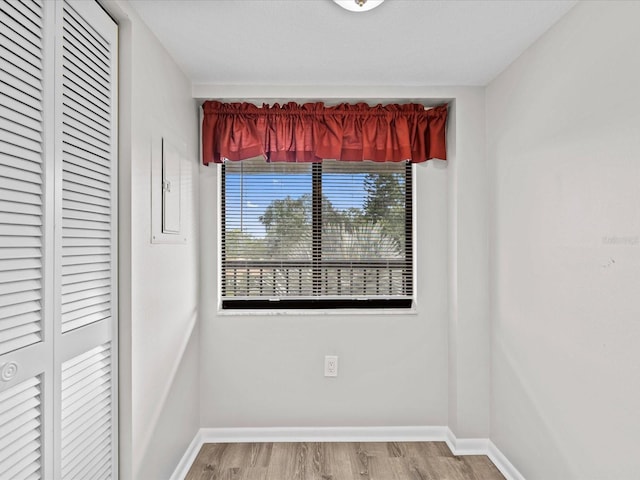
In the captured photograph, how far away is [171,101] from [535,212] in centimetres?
210

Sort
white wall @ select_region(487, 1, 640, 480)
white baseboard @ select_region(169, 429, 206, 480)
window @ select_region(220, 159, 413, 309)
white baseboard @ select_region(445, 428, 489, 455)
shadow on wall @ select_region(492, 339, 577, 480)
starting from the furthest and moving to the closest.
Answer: window @ select_region(220, 159, 413, 309) → white baseboard @ select_region(445, 428, 489, 455) → white baseboard @ select_region(169, 429, 206, 480) → shadow on wall @ select_region(492, 339, 577, 480) → white wall @ select_region(487, 1, 640, 480)

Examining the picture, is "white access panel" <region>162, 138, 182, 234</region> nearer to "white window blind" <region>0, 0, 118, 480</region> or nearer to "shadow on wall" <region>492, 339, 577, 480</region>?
"white window blind" <region>0, 0, 118, 480</region>

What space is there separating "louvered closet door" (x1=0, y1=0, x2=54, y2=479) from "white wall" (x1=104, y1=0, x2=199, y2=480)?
51 centimetres

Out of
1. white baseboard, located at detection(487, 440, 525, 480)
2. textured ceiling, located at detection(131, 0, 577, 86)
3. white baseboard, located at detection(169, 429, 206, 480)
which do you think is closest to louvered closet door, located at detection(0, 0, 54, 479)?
textured ceiling, located at detection(131, 0, 577, 86)

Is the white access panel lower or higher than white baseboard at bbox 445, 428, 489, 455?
higher

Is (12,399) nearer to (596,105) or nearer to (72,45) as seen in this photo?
(72,45)

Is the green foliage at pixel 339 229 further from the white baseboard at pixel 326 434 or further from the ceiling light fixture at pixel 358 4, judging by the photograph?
the ceiling light fixture at pixel 358 4

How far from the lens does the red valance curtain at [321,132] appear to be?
3096 mm

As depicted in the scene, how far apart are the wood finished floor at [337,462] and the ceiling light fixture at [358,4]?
2529 mm

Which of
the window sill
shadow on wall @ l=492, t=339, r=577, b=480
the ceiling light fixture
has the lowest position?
shadow on wall @ l=492, t=339, r=577, b=480

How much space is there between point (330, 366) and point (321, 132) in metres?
1.65

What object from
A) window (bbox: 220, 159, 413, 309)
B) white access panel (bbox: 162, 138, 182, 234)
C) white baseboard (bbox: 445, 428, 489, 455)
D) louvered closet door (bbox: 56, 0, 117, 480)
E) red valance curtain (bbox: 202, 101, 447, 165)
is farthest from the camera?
window (bbox: 220, 159, 413, 309)

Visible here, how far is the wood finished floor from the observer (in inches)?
106

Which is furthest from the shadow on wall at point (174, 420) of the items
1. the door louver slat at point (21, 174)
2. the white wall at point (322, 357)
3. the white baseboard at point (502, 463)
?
the white baseboard at point (502, 463)
